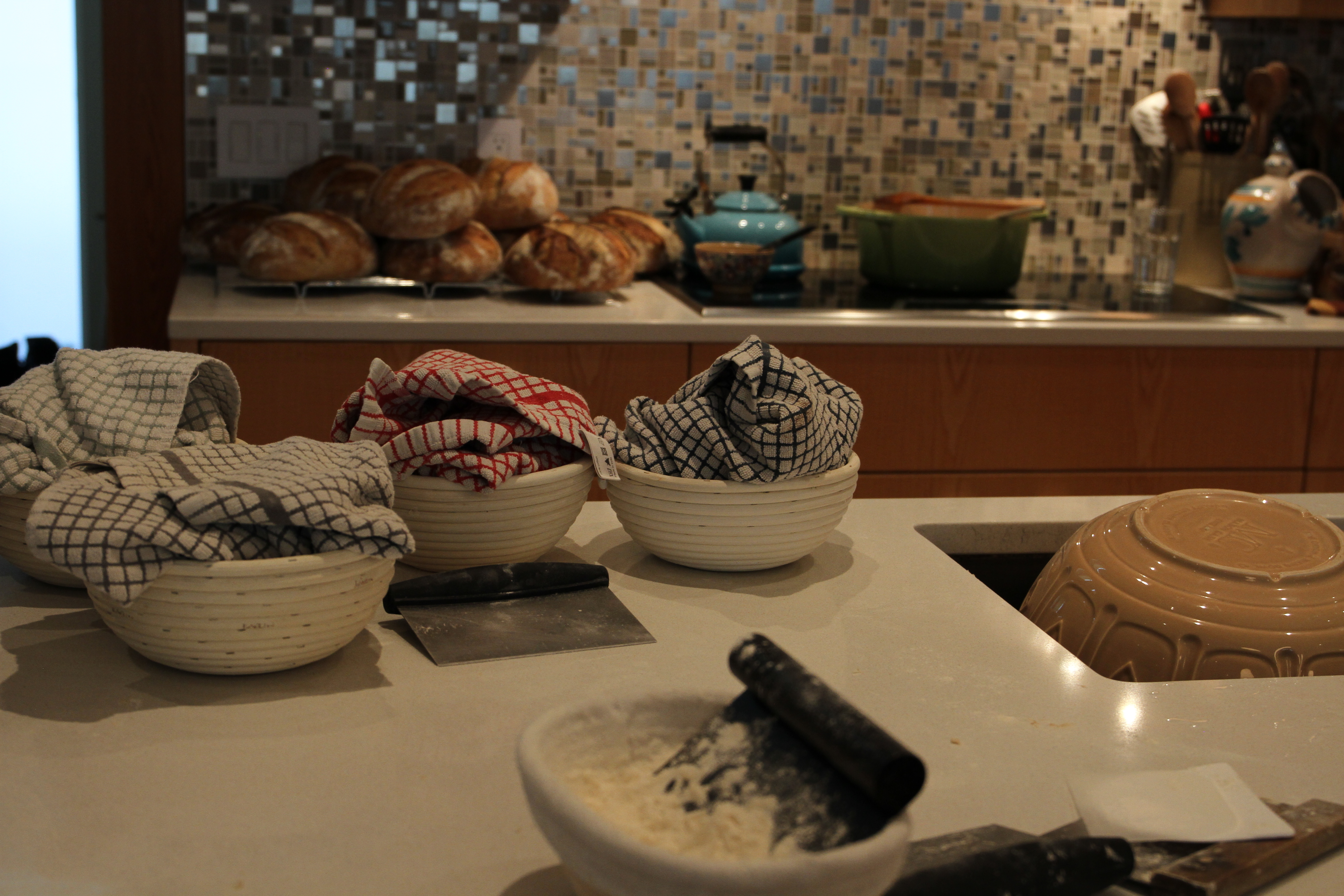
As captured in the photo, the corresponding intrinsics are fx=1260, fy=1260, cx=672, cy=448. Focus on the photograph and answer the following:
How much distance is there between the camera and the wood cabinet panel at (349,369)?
6.72ft

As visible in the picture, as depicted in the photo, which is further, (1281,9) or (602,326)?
(1281,9)

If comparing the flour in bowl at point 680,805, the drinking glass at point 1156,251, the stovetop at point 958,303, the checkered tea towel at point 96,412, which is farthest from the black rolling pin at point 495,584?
the drinking glass at point 1156,251

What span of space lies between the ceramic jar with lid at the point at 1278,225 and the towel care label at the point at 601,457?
2016 millimetres

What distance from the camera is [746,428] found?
1.01m

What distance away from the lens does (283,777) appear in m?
0.72

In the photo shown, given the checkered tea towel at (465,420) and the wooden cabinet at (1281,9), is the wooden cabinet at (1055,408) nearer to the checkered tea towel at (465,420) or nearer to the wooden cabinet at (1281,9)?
the wooden cabinet at (1281,9)

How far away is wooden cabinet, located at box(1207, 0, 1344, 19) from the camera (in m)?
2.54

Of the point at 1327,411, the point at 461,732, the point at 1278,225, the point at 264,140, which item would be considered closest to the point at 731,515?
the point at 461,732

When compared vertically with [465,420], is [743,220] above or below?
above

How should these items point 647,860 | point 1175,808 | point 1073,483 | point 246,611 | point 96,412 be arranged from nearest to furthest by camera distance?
point 647,860 → point 1175,808 → point 246,611 → point 96,412 → point 1073,483

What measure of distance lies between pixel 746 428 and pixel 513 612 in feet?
0.77

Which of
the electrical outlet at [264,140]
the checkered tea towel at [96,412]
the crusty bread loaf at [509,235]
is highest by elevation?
the electrical outlet at [264,140]

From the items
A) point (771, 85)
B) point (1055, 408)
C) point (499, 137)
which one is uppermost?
point (771, 85)

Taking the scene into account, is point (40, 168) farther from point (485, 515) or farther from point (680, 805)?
point (680, 805)
